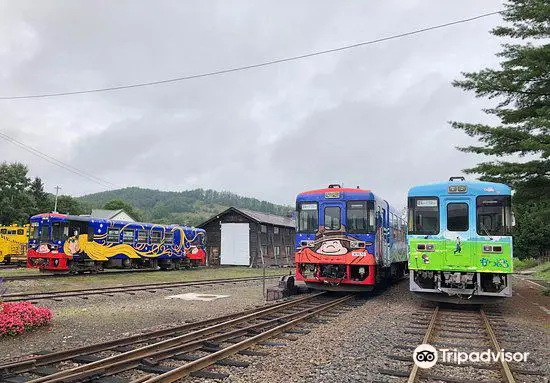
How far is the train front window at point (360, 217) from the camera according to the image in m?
13.9

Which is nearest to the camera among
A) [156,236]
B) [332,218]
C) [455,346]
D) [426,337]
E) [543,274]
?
[455,346]

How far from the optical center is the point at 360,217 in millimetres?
14094

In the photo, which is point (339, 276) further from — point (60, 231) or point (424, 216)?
point (60, 231)

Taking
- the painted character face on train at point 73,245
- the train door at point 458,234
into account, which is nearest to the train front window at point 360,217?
the train door at point 458,234

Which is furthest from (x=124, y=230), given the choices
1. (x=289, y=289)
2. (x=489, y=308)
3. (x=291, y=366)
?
(x=291, y=366)

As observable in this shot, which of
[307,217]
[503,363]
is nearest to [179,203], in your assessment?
[307,217]

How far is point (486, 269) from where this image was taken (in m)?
11.1

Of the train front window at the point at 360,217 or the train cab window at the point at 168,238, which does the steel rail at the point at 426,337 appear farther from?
the train cab window at the point at 168,238

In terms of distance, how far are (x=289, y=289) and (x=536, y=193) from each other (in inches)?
337

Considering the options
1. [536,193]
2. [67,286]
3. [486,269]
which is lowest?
[67,286]

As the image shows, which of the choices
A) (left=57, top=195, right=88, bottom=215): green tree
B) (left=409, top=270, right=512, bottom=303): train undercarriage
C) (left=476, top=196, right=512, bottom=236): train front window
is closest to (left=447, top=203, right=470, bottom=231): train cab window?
(left=476, top=196, right=512, bottom=236): train front window

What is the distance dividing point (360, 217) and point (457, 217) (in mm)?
3093

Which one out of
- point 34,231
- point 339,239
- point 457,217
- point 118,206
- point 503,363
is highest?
point 118,206

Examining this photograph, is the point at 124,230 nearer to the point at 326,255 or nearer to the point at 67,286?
the point at 67,286
